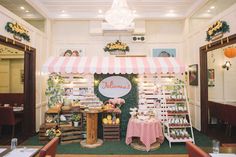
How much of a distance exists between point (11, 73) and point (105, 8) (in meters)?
5.25

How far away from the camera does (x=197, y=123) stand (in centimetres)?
629

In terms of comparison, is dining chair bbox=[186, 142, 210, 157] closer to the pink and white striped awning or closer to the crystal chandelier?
the crystal chandelier

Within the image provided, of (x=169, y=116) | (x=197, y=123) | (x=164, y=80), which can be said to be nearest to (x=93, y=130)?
(x=169, y=116)

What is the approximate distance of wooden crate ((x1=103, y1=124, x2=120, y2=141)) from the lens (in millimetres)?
5141

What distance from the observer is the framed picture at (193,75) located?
245 inches

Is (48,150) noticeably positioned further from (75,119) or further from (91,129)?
(75,119)

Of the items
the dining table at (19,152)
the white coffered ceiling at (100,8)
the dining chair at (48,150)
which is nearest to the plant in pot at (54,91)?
the white coffered ceiling at (100,8)

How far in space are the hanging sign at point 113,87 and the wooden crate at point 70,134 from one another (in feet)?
4.18

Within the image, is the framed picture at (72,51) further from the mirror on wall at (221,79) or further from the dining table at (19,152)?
the dining table at (19,152)

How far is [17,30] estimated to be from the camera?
15.5ft

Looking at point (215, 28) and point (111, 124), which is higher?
point (215, 28)

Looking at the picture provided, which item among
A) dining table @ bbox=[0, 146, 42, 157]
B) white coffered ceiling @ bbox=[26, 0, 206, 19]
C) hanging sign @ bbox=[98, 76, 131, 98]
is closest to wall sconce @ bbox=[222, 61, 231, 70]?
white coffered ceiling @ bbox=[26, 0, 206, 19]

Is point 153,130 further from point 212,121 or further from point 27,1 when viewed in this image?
point 27,1

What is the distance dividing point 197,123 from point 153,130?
251 cm
